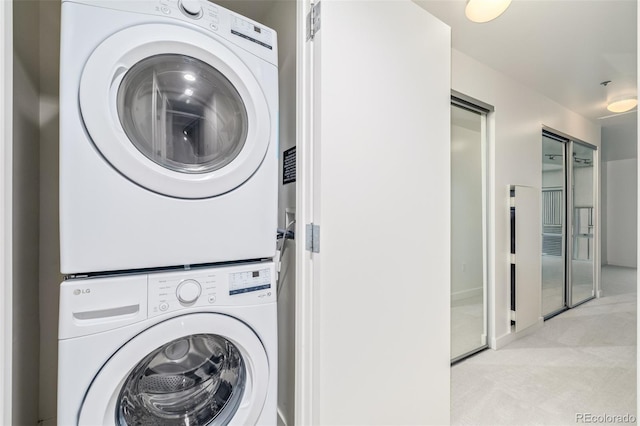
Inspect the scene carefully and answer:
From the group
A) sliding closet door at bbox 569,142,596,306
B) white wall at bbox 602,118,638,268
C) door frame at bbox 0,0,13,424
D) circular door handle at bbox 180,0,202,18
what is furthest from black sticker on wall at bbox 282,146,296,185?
white wall at bbox 602,118,638,268

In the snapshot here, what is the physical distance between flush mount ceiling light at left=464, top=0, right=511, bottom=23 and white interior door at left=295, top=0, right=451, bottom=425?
0.24 m

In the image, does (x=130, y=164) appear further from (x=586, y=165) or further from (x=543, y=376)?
(x=586, y=165)

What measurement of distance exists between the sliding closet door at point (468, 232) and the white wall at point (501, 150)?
0.25ft

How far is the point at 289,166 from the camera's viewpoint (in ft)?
4.42

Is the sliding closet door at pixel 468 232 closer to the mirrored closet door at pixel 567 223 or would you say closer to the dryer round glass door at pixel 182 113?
the mirrored closet door at pixel 567 223

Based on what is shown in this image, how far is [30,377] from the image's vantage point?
1.16 m

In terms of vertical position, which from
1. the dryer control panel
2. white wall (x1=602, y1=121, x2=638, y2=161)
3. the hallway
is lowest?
the hallway

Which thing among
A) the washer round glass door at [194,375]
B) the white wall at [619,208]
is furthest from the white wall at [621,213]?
the washer round glass door at [194,375]

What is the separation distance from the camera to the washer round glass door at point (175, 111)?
2.59 feet

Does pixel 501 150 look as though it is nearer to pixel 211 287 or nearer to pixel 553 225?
pixel 553 225

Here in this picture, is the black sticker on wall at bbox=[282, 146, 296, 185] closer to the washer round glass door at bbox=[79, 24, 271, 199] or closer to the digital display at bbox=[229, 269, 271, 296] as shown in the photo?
the washer round glass door at bbox=[79, 24, 271, 199]

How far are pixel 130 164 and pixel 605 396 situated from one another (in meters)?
2.88

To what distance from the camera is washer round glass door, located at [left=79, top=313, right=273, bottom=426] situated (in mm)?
856

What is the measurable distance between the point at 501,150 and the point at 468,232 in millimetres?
784
